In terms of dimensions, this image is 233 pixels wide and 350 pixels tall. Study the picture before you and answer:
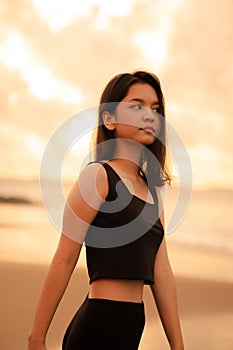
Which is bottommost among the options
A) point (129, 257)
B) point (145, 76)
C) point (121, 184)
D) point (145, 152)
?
point (129, 257)

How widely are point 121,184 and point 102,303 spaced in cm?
21

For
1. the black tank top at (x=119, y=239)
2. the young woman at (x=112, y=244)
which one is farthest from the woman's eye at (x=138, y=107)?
the black tank top at (x=119, y=239)

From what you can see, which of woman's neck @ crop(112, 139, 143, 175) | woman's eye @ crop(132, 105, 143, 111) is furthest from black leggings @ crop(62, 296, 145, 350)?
woman's eye @ crop(132, 105, 143, 111)

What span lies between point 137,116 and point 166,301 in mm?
376

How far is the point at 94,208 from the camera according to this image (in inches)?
39.3

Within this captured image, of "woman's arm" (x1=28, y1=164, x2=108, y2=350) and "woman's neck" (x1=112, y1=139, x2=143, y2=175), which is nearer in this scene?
"woman's arm" (x1=28, y1=164, x2=108, y2=350)

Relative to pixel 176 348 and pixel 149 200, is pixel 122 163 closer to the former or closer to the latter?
pixel 149 200

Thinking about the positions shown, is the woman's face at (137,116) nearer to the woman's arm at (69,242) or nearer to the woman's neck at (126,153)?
the woman's neck at (126,153)

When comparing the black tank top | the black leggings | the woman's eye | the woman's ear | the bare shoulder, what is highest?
the woman's eye

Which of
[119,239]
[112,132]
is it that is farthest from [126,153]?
[119,239]

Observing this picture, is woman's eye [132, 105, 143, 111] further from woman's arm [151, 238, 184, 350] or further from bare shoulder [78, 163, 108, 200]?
woman's arm [151, 238, 184, 350]

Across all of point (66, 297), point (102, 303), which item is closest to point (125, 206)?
point (102, 303)

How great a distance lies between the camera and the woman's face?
1088 mm

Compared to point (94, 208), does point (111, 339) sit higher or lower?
lower
